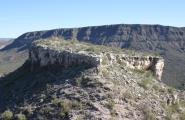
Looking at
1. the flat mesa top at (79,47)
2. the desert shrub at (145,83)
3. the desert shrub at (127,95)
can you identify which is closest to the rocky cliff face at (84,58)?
the flat mesa top at (79,47)

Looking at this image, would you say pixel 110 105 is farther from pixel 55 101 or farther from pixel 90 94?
pixel 55 101

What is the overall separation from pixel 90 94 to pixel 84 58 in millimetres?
5019

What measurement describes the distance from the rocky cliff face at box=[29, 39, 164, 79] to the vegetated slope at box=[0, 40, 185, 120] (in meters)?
0.09

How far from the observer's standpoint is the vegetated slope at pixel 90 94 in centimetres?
3059

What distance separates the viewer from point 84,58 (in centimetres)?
3591

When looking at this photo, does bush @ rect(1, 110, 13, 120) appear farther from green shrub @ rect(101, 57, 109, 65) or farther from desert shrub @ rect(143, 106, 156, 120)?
desert shrub @ rect(143, 106, 156, 120)

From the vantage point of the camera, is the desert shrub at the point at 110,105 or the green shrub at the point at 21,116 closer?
the desert shrub at the point at 110,105

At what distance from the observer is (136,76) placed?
3603cm

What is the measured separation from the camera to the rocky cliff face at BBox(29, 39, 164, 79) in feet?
116

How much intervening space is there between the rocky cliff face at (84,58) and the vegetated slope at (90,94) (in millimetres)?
93

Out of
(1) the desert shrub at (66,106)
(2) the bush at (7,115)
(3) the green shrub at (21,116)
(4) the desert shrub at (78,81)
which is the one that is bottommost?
(2) the bush at (7,115)

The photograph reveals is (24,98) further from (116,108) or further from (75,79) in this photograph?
(116,108)

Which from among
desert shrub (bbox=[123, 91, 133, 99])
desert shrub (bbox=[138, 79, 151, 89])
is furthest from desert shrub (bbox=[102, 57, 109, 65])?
desert shrub (bbox=[123, 91, 133, 99])

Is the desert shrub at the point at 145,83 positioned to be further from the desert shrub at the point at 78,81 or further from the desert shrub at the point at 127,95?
the desert shrub at the point at 78,81
